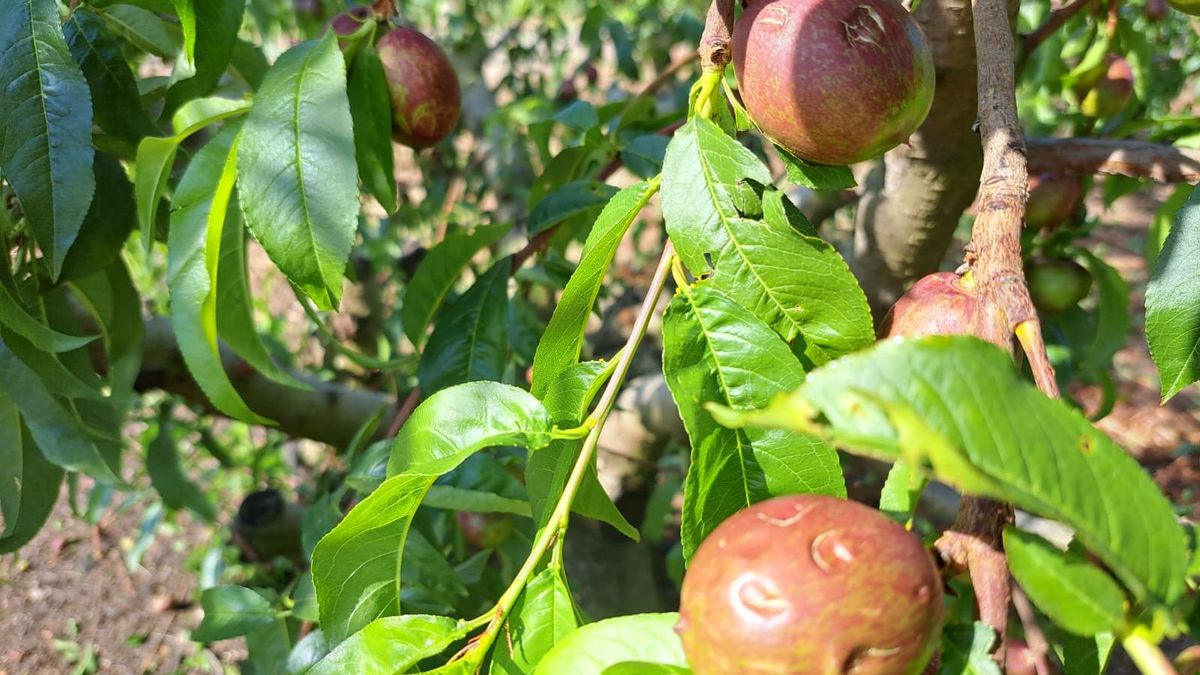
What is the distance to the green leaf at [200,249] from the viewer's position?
2.83 ft

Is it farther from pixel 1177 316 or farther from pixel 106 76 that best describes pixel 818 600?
pixel 106 76

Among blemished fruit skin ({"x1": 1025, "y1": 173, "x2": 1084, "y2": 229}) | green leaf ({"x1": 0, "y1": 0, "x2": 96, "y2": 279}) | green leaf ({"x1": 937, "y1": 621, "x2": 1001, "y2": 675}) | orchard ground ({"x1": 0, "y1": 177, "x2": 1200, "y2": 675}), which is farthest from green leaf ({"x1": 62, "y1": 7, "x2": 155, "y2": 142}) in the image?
orchard ground ({"x1": 0, "y1": 177, "x2": 1200, "y2": 675})

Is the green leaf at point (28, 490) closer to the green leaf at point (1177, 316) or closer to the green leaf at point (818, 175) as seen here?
the green leaf at point (818, 175)

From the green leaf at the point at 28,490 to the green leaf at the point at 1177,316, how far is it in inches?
46.3

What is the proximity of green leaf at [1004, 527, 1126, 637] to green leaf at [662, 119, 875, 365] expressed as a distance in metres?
0.24

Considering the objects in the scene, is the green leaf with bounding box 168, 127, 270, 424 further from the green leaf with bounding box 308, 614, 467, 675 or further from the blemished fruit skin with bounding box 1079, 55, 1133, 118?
the blemished fruit skin with bounding box 1079, 55, 1133, 118

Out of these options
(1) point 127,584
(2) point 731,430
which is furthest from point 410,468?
(1) point 127,584

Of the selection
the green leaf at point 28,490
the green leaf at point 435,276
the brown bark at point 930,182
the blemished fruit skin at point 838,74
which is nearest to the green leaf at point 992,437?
the blemished fruit skin at point 838,74

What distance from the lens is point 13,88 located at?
87 cm

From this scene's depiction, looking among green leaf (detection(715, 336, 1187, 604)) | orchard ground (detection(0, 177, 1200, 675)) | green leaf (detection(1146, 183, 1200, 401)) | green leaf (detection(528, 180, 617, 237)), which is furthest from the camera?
orchard ground (detection(0, 177, 1200, 675))

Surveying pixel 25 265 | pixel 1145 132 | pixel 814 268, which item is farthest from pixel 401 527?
pixel 1145 132

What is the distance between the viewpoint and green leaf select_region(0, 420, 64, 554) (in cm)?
113

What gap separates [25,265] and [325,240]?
22.2 inches

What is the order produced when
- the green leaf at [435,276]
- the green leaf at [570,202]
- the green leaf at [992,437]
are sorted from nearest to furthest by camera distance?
1. the green leaf at [992,437]
2. the green leaf at [570,202]
3. the green leaf at [435,276]
